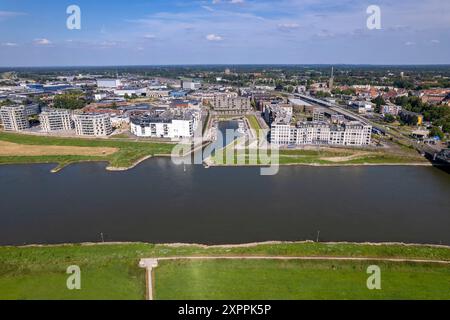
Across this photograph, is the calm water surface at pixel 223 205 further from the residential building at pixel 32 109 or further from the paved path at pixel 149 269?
the residential building at pixel 32 109

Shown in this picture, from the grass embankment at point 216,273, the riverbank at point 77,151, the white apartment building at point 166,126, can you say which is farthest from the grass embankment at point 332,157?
the grass embankment at point 216,273

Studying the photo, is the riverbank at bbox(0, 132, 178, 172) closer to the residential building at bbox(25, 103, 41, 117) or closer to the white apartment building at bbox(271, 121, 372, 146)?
the residential building at bbox(25, 103, 41, 117)
